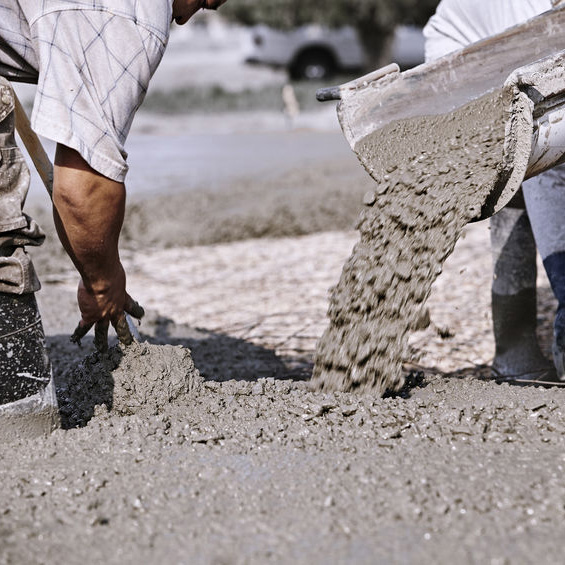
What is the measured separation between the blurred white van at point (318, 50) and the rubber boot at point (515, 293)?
59.0 ft

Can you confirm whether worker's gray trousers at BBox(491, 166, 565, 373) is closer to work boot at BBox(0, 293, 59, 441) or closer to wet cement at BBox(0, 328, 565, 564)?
wet cement at BBox(0, 328, 565, 564)

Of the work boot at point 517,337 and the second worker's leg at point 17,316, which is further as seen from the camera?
the work boot at point 517,337

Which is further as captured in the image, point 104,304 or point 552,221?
point 552,221

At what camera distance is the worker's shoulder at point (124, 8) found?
2.45 meters

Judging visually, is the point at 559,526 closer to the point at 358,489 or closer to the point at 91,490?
the point at 358,489

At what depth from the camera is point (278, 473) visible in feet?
8.00

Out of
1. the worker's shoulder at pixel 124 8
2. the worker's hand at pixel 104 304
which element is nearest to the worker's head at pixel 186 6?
the worker's shoulder at pixel 124 8

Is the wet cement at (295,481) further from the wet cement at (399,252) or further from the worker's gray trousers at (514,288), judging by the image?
the worker's gray trousers at (514,288)

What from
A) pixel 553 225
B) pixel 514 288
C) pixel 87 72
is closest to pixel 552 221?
pixel 553 225

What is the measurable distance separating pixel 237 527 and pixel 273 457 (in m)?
0.40

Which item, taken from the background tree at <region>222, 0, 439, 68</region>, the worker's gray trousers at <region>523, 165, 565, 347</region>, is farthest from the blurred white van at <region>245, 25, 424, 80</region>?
the worker's gray trousers at <region>523, 165, 565, 347</region>

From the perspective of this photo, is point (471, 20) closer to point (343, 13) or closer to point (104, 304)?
point (104, 304)

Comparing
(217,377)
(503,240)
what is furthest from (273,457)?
(503,240)

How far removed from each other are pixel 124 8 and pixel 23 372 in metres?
1.13
